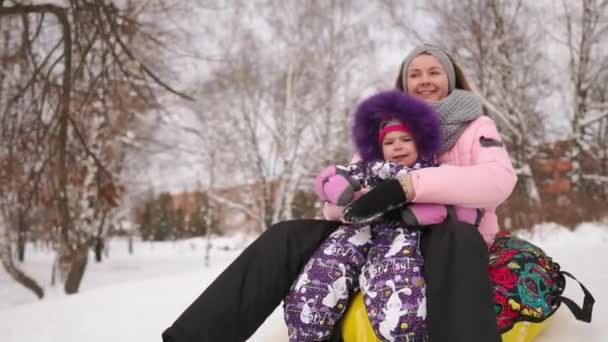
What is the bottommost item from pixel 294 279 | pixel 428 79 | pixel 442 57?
pixel 294 279

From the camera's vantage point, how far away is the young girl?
129cm

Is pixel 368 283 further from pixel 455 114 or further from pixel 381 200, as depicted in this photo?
pixel 455 114

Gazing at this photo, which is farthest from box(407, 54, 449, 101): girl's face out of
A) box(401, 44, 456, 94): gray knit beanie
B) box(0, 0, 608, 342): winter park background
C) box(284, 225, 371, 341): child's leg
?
box(0, 0, 608, 342): winter park background

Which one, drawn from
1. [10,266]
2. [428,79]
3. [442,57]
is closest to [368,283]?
[428,79]

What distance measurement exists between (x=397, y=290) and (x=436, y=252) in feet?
0.52

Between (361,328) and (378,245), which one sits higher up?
(378,245)

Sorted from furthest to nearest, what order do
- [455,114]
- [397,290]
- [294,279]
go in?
1. [455,114]
2. [294,279]
3. [397,290]

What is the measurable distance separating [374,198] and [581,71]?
1085cm

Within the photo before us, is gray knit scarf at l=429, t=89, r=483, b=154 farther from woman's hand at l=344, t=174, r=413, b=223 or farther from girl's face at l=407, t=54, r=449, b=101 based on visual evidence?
woman's hand at l=344, t=174, r=413, b=223

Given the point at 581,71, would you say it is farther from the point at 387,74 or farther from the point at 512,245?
Result: the point at 512,245

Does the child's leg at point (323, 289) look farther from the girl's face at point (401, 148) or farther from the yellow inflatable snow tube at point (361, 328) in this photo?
the girl's face at point (401, 148)

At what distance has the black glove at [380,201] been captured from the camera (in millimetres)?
1413

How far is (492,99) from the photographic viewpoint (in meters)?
10.9

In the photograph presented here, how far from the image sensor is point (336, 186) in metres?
1.59
